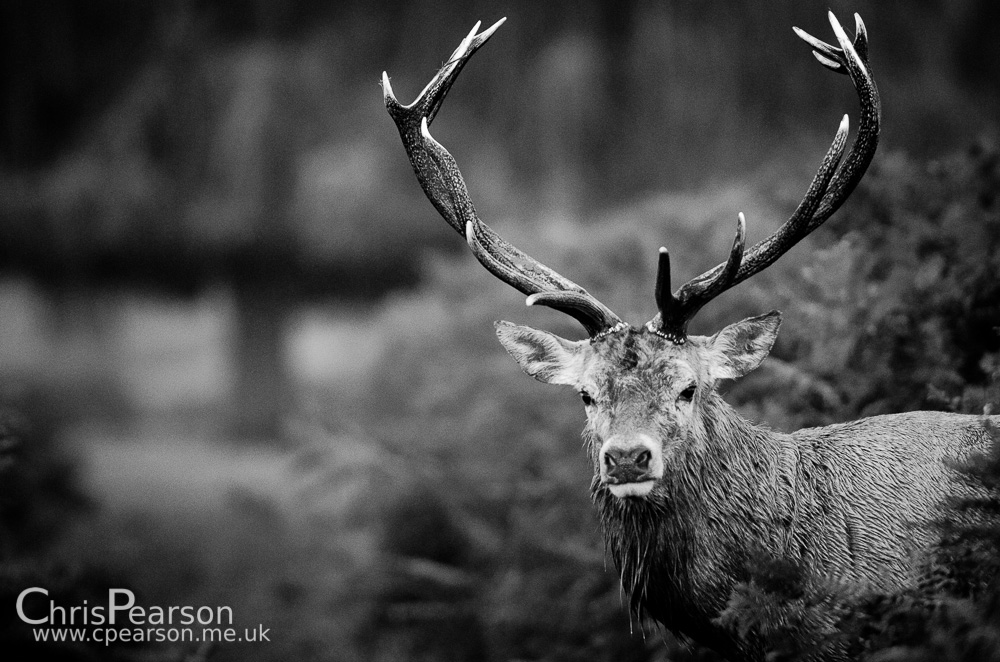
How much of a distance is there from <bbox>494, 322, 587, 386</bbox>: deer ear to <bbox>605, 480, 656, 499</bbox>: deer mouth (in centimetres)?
67

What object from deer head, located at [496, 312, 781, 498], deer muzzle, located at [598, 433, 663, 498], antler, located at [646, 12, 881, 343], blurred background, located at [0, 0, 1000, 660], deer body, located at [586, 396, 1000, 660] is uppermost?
blurred background, located at [0, 0, 1000, 660]

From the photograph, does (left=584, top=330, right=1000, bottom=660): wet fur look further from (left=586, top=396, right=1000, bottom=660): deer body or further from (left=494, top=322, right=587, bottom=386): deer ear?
(left=494, top=322, right=587, bottom=386): deer ear

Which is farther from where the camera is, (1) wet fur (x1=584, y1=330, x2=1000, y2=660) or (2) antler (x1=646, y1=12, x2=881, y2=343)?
(2) antler (x1=646, y1=12, x2=881, y2=343)

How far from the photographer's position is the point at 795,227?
436 cm

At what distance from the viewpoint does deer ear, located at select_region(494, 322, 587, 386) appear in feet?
14.4

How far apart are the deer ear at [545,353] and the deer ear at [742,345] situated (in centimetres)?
60

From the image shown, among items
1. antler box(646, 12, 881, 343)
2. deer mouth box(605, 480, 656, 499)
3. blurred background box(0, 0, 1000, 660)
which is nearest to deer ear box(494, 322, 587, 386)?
antler box(646, 12, 881, 343)

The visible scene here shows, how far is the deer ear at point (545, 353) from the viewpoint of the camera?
4375 mm

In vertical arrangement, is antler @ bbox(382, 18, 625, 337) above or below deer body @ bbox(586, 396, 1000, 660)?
above

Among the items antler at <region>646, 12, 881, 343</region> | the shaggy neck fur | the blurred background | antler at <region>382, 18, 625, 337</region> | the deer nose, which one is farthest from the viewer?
the blurred background

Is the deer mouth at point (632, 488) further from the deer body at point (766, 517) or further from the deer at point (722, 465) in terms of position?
the deer body at point (766, 517)

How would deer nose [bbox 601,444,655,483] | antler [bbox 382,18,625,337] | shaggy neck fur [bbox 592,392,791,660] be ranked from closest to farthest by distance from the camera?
deer nose [bbox 601,444,655,483] → shaggy neck fur [bbox 592,392,791,660] → antler [bbox 382,18,625,337]

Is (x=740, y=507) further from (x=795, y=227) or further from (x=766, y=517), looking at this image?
(x=795, y=227)

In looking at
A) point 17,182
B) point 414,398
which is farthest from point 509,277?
point 17,182
